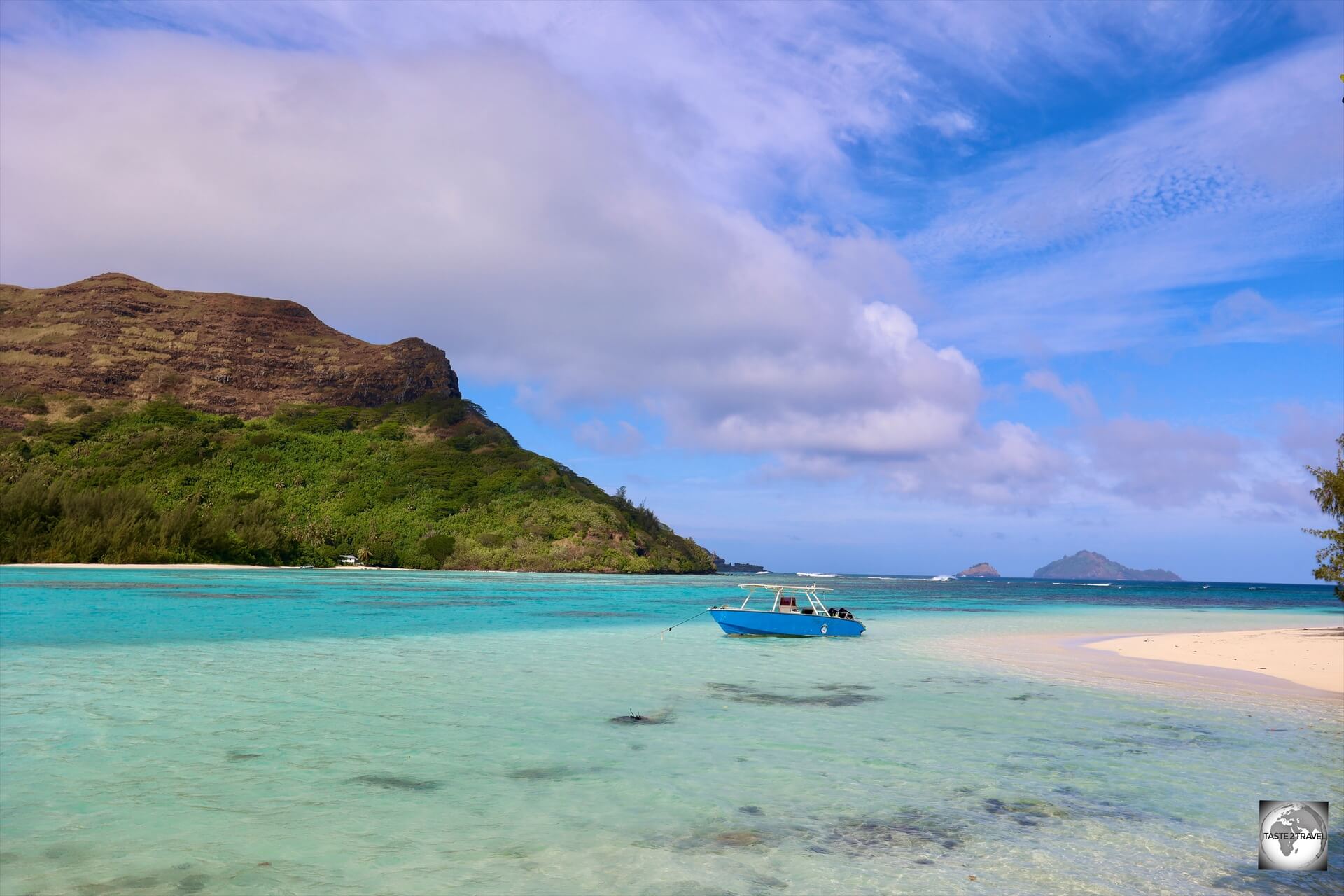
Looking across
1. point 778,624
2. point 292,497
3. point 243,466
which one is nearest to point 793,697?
point 778,624

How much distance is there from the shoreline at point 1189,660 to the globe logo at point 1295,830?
15.7m

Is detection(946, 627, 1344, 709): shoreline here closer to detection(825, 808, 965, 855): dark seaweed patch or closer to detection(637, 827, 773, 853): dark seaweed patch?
detection(825, 808, 965, 855): dark seaweed patch

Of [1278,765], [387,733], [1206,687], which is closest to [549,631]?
[387,733]

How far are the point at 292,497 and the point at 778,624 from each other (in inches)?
4755

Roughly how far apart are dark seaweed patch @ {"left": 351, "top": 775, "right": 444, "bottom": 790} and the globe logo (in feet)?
29.8

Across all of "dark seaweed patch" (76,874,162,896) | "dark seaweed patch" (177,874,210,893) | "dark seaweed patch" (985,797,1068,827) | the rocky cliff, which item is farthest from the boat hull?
the rocky cliff

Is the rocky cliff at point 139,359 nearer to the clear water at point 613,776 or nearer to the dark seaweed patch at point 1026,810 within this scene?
the clear water at point 613,776

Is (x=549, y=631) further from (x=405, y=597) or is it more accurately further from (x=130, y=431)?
(x=130, y=431)

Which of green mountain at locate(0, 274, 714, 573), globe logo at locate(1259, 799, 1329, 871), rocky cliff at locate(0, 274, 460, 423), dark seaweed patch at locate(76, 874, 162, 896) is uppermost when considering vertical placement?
rocky cliff at locate(0, 274, 460, 423)

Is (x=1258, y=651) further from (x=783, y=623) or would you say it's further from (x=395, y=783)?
(x=395, y=783)

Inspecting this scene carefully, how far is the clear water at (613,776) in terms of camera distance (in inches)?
312

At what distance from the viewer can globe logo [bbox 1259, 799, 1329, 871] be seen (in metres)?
5.33

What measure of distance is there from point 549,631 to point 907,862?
28.5 meters

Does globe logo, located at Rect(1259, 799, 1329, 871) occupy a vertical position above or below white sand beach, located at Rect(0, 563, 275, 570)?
above
